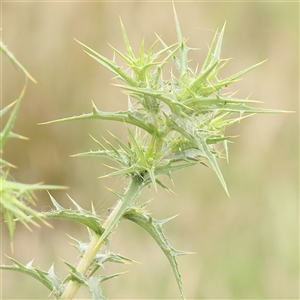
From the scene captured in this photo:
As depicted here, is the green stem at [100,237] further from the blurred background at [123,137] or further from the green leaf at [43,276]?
the blurred background at [123,137]

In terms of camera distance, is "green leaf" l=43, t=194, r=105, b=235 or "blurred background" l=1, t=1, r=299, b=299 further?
"blurred background" l=1, t=1, r=299, b=299

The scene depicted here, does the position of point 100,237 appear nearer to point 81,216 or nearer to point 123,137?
point 81,216

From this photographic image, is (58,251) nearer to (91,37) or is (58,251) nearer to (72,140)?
(72,140)

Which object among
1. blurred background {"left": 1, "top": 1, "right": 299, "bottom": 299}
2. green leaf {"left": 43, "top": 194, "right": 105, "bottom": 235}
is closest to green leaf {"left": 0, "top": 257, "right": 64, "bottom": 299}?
green leaf {"left": 43, "top": 194, "right": 105, "bottom": 235}

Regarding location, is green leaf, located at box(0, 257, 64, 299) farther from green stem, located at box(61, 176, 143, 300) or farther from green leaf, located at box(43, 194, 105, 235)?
green leaf, located at box(43, 194, 105, 235)

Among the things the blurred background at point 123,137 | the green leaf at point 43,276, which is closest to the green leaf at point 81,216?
the green leaf at point 43,276

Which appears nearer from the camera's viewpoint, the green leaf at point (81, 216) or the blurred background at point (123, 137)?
the green leaf at point (81, 216)

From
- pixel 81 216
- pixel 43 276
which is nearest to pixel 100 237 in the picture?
pixel 81 216

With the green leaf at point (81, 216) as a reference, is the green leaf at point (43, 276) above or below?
below
